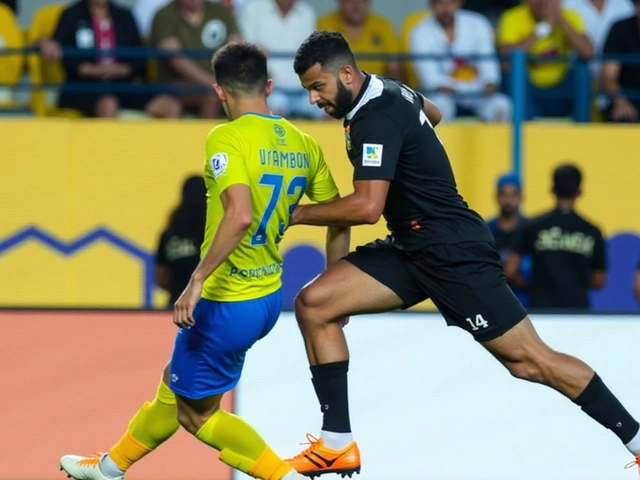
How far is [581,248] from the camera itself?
10031 millimetres

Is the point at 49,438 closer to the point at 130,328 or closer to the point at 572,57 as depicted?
the point at 130,328

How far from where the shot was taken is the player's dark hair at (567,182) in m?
9.98

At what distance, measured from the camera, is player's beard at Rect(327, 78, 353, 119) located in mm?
6301

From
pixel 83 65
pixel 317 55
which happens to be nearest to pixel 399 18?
pixel 83 65

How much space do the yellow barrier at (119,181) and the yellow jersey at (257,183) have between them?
16.4 feet

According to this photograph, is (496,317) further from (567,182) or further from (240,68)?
(567,182)

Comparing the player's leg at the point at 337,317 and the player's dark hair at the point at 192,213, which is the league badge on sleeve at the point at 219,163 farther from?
the player's dark hair at the point at 192,213

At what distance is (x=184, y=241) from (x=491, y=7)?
4517 millimetres

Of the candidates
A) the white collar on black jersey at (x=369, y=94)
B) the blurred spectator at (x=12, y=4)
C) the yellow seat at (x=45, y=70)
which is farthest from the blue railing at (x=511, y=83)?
the white collar on black jersey at (x=369, y=94)

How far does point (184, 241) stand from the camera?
31.7 feet

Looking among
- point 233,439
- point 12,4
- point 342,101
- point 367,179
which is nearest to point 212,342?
point 233,439

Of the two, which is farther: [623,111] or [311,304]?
[623,111]

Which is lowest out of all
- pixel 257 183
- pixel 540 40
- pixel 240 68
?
pixel 257 183

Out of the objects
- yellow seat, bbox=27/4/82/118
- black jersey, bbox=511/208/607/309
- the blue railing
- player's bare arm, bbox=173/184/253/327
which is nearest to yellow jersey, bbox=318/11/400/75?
the blue railing
